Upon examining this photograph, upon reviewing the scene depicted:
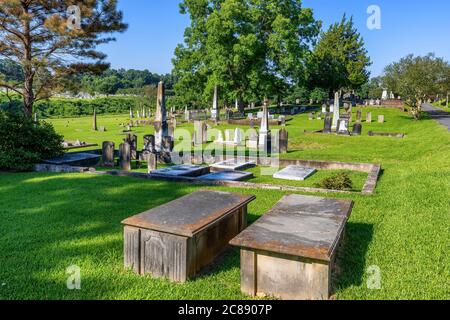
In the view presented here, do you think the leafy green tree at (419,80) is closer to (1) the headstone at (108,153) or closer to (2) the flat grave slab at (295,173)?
(2) the flat grave slab at (295,173)

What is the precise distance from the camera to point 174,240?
416 centimetres

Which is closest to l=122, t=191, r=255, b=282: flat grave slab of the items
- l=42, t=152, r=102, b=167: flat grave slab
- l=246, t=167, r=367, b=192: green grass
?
l=246, t=167, r=367, b=192: green grass

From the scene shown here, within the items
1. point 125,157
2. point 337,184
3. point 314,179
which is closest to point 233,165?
point 314,179

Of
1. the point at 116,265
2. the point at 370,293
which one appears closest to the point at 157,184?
the point at 116,265

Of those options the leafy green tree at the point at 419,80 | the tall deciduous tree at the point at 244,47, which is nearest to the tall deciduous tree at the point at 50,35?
the tall deciduous tree at the point at 244,47

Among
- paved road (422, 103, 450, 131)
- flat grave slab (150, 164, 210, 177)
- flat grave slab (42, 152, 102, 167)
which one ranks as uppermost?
paved road (422, 103, 450, 131)

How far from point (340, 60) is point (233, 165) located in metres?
51.9

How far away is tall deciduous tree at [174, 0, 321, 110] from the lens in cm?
3747

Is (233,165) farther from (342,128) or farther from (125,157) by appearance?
(342,128)

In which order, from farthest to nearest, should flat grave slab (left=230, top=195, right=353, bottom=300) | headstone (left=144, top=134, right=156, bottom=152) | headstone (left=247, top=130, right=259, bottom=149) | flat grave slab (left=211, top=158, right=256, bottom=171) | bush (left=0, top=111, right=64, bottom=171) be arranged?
headstone (left=247, top=130, right=259, bottom=149)
headstone (left=144, top=134, right=156, bottom=152)
flat grave slab (left=211, top=158, right=256, bottom=171)
bush (left=0, top=111, right=64, bottom=171)
flat grave slab (left=230, top=195, right=353, bottom=300)

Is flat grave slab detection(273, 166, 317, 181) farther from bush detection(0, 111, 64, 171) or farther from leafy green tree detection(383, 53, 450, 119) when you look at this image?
leafy green tree detection(383, 53, 450, 119)

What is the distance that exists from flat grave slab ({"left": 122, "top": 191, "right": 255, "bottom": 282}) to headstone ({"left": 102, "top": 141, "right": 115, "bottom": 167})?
31.6ft
